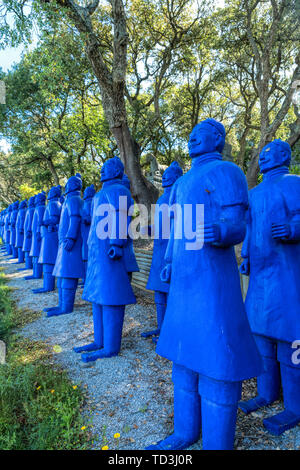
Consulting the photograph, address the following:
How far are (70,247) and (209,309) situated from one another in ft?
11.9

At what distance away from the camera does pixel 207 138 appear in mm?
2121

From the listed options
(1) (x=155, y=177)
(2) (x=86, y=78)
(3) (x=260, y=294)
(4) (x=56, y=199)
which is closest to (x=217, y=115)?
(1) (x=155, y=177)

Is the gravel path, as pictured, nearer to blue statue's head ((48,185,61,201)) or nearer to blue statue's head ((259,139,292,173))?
blue statue's head ((259,139,292,173))

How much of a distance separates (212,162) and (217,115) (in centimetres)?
1717

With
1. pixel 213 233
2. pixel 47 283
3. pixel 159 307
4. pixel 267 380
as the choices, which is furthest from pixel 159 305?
pixel 47 283

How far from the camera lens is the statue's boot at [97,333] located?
150 inches

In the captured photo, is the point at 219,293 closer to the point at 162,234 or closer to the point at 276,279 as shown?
the point at 276,279

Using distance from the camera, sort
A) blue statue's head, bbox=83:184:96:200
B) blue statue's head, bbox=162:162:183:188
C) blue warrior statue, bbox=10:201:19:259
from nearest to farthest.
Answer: blue statue's head, bbox=162:162:183:188, blue statue's head, bbox=83:184:96:200, blue warrior statue, bbox=10:201:19:259

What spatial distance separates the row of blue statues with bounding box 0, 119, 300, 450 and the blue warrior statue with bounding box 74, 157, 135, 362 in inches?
0.5

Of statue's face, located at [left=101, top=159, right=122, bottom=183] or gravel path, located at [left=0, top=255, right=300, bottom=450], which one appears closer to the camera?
gravel path, located at [left=0, top=255, right=300, bottom=450]

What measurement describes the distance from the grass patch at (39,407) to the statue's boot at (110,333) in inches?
16.2

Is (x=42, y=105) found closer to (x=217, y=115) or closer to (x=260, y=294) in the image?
(x=217, y=115)

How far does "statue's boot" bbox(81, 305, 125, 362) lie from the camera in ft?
11.8

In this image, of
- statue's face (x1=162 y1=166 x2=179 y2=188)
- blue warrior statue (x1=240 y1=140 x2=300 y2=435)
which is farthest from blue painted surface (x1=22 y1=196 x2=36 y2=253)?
blue warrior statue (x1=240 y1=140 x2=300 y2=435)
